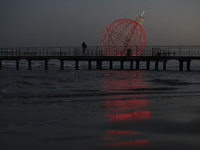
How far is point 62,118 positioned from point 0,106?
2.18 metres

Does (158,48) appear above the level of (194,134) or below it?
above

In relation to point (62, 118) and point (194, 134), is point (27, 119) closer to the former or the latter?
point (62, 118)

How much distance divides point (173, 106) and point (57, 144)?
3.80 metres

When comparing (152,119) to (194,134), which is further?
(152,119)

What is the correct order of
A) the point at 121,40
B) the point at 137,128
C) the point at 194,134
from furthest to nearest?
1. the point at 121,40
2. the point at 137,128
3. the point at 194,134

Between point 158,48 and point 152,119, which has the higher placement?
point 158,48

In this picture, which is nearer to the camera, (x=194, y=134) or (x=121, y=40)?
(x=194, y=134)

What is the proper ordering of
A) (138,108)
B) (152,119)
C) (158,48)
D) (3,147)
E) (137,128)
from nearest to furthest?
(3,147), (137,128), (152,119), (138,108), (158,48)

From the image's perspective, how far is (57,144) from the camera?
348 cm

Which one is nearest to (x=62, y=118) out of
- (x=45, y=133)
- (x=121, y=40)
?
(x=45, y=133)

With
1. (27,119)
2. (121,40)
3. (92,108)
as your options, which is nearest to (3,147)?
(27,119)

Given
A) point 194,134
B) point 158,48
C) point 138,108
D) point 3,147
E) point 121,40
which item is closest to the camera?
point 3,147

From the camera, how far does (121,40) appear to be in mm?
29344

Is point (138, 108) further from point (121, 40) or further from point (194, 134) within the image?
point (121, 40)
